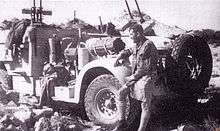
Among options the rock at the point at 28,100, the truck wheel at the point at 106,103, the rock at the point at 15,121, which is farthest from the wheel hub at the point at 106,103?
the rock at the point at 28,100

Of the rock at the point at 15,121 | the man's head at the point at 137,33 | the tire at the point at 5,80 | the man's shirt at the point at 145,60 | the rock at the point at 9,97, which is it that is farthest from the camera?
the tire at the point at 5,80

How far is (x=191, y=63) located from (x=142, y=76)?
1.35m

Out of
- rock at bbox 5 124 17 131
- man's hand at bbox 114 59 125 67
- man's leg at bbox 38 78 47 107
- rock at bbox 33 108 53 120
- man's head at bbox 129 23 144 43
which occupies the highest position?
man's head at bbox 129 23 144 43

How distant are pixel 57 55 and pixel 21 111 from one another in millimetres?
1703

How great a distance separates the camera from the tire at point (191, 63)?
6.32m

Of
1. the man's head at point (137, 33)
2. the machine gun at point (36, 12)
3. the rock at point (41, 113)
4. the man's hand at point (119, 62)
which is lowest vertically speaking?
the rock at point (41, 113)

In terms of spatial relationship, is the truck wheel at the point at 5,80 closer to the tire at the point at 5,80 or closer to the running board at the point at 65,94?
the tire at the point at 5,80

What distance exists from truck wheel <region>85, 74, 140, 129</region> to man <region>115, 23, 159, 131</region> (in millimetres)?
190

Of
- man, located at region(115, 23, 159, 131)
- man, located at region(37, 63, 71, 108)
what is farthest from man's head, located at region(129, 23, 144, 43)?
man, located at region(37, 63, 71, 108)

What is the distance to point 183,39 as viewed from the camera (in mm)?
6406

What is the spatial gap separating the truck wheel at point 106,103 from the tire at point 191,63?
900 mm

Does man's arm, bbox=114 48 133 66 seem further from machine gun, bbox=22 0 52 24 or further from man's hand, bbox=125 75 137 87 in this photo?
machine gun, bbox=22 0 52 24

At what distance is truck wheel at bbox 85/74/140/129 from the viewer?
6012 millimetres

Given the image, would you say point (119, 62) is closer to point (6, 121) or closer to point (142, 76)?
point (142, 76)
